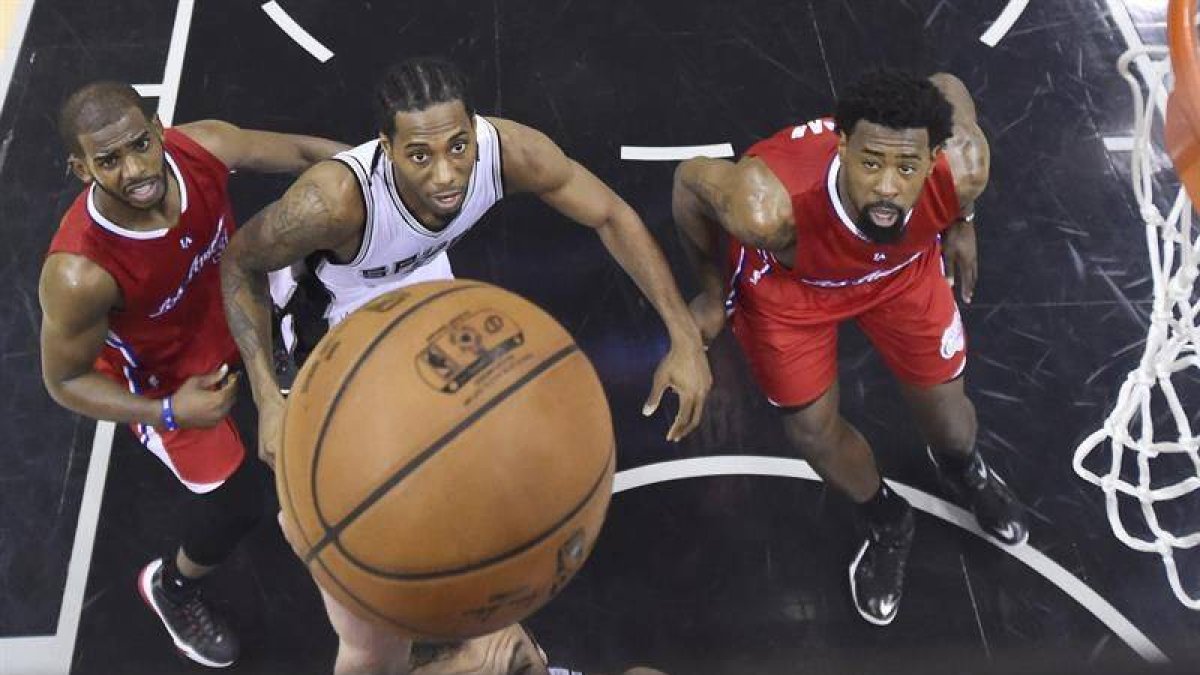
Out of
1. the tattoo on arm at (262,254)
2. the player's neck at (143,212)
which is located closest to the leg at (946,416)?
the tattoo on arm at (262,254)

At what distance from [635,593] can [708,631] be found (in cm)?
23

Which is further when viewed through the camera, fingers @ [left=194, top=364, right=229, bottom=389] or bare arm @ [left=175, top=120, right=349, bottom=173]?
bare arm @ [left=175, top=120, right=349, bottom=173]

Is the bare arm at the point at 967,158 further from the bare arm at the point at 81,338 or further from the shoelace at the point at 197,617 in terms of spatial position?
the shoelace at the point at 197,617

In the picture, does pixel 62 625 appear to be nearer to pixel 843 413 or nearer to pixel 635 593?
pixel 635 593

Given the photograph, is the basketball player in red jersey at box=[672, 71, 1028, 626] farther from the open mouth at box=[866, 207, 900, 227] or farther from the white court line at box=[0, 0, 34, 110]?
the white court line at box=[0, 0, 34, 110]

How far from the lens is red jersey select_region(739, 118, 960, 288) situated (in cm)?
273

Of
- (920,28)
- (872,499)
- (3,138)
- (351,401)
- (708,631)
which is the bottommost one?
(708,631)

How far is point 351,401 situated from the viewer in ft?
5.68

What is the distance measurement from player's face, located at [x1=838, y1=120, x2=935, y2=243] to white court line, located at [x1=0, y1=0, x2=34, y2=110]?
335 centimetres

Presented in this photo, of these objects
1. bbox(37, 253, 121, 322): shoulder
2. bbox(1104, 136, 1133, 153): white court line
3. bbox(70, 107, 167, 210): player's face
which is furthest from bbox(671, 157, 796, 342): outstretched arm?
bbox(1104, 136, 1133, 153): white court line

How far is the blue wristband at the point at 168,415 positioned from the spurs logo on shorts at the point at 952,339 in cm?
197

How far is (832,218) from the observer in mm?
2729

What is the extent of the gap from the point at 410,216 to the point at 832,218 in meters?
1.03

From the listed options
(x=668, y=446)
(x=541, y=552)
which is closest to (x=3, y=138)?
(x=668, y=446)
